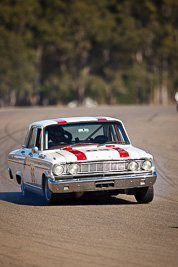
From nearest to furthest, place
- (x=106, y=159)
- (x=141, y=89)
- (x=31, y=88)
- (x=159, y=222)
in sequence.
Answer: (x=159, y=222) < (x=106, y=159) < (x=31, y=88) < (x=141, y=89)

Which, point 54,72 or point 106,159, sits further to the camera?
point 54,72

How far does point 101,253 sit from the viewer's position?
656 cm

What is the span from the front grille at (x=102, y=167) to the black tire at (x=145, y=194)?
528 millimetres

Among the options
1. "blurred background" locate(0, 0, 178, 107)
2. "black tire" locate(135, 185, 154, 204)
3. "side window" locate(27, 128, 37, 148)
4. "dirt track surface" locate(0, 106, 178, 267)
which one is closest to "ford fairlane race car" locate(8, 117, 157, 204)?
"black tire" locate(135, 185, 154, 204)

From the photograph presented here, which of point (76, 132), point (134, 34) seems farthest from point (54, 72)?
point (76, 132)

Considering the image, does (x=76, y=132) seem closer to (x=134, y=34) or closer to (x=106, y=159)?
(x=106, y=159)

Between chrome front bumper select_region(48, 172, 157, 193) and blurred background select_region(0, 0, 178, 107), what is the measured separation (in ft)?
211

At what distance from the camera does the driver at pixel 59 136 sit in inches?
434

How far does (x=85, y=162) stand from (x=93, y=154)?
195 millimetres

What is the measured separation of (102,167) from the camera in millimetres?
10156

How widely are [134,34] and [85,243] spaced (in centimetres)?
7331

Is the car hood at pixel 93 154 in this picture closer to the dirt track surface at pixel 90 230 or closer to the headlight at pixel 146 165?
the headlight at pixel 146 165

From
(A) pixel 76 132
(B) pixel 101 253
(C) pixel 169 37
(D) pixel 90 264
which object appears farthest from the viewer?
(C) pixel 169 37

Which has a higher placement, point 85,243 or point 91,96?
point 85,243
